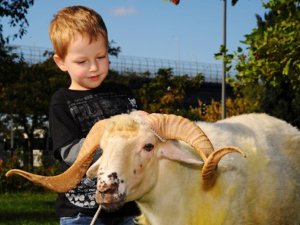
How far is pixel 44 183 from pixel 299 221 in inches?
107

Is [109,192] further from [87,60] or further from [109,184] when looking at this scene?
[87,60]

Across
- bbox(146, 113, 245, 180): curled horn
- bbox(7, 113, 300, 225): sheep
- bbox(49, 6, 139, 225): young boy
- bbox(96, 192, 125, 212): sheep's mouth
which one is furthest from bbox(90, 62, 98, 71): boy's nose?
bbox(96, 192, 125, 212): sheep's mouth

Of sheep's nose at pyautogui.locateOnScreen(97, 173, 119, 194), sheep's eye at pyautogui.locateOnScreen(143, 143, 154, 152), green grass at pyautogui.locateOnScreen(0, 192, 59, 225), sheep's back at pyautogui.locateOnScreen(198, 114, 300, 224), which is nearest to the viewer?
sheep's nose at pyautogui.locateOnScreen(97, 173, 119, 194)

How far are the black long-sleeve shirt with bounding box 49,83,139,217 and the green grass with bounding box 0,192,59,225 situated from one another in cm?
949

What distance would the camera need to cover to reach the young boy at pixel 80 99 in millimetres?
4781

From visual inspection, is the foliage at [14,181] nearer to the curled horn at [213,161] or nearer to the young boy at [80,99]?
the young boy at [80,99]

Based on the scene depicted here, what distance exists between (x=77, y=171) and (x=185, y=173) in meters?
0.85

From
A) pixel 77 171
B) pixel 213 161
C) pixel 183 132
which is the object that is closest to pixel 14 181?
pixel 77 171

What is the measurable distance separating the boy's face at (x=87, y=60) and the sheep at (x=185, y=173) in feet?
1.25

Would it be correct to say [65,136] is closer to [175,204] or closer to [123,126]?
[123,126]

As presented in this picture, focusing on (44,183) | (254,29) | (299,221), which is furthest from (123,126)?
(254,29)

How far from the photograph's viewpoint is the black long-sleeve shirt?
4.83m

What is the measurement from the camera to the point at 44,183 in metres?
4.85

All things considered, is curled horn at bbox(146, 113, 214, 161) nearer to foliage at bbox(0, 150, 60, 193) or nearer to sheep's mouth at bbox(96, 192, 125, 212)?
sheep's mouth at bbox(96, 192, 125, 212)
